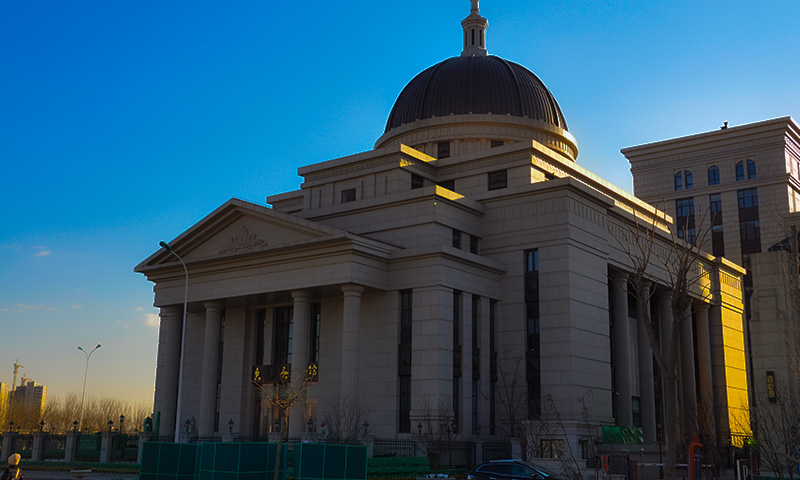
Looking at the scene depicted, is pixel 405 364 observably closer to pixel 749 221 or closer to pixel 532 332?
pixel 532 332

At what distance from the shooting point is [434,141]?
56906mm

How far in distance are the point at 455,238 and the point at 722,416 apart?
80.7ft

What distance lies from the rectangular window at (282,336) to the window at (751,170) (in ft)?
155

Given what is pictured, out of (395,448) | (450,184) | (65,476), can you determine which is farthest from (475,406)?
(65,476)

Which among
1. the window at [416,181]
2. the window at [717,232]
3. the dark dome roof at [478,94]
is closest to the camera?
the window at [416,181]

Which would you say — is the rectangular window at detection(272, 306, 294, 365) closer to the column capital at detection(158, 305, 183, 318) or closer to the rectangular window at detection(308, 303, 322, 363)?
the rectangular window at detection(308, 303, 322, 363)

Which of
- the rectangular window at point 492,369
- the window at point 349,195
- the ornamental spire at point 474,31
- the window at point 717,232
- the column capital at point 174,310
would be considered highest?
the ornamental spire at point 474,31

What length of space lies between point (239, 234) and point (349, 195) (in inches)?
358

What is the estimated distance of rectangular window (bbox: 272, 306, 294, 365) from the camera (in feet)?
157

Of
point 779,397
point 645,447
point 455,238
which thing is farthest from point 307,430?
point 779,397

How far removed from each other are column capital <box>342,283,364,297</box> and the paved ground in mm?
13375

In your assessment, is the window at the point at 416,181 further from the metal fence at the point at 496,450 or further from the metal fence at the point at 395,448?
the metal fence at the point at 395,448

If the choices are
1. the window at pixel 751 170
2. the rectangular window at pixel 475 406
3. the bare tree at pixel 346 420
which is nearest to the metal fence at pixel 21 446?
the bare tree at pixel 346 420

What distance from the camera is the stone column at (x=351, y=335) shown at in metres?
41.2
